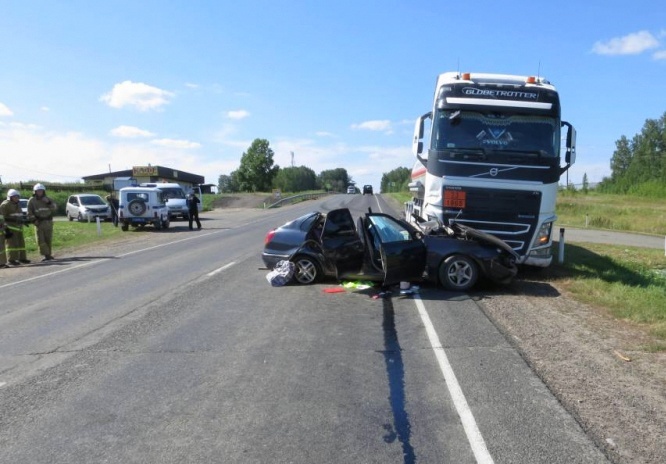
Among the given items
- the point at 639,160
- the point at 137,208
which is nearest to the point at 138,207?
the point at 137,208

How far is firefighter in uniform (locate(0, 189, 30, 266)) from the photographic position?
14.8 meters

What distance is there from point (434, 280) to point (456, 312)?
1.74 meters

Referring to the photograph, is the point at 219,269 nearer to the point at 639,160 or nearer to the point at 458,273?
the point at 458,273

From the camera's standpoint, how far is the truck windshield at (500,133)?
10.3 metres

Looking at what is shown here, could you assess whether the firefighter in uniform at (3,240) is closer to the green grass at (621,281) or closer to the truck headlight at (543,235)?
the truck headlight at (543,235)

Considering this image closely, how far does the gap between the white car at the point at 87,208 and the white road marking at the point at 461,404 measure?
3014cm

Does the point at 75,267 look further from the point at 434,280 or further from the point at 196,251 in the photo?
the point at 434,280

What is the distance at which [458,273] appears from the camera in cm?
945

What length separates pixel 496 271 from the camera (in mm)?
9297

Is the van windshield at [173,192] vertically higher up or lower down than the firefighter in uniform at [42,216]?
higher up

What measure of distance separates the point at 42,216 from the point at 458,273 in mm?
11812

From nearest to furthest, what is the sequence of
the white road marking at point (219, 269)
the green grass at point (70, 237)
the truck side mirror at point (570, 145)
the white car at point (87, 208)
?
the truck side mirror at point (570, 145) → the white road marking at point (219, 269) → the green grass at point (70, 237) → the white car at point (87, 208)

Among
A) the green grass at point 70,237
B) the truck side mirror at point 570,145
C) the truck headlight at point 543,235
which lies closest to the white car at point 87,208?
the green grass at point 70,237

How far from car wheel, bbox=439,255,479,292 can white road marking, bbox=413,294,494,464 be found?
2.52 meters
